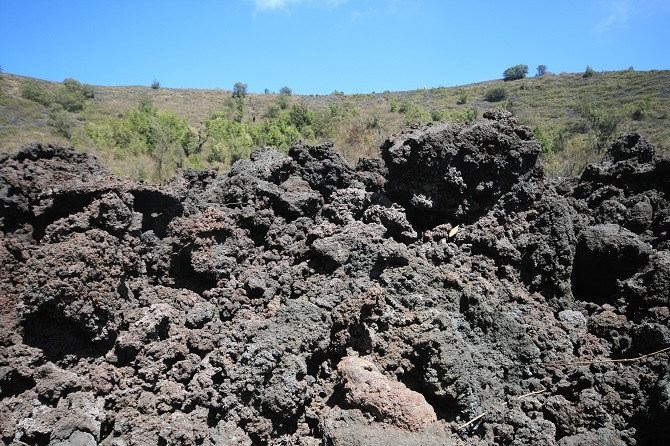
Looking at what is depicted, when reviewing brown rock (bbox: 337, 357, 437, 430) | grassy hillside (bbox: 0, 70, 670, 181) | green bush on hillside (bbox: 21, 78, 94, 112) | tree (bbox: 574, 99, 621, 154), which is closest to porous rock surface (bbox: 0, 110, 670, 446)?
brown rock (bbox: 337, 357, 437, 430)

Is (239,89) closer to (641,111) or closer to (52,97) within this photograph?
(52,97)

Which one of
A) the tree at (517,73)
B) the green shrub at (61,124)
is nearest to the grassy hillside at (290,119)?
the green shrub at (61,124)

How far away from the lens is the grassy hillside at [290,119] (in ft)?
67.3

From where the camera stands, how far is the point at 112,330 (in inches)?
111

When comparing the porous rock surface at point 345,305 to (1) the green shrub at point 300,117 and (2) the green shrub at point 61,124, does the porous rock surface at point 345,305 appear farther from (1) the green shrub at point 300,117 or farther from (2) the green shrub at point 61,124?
(2) the green shrub at point 61,124

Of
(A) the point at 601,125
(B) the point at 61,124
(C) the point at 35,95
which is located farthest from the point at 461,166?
(C) the point at 35,95

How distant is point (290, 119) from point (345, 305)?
2838cm

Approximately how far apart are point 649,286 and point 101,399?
3.83 m

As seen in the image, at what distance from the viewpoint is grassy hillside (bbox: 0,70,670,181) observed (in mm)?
20516

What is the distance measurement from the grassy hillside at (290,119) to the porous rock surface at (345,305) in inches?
413

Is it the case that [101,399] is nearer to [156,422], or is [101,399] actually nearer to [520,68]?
[156,422]

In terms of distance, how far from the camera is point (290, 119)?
2995 cm

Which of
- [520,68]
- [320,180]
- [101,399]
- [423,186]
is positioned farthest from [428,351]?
[520,68]

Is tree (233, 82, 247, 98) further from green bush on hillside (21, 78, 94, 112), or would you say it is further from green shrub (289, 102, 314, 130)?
green shrub (289, 102, 314, 130)
